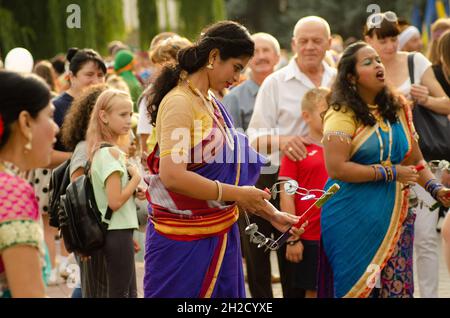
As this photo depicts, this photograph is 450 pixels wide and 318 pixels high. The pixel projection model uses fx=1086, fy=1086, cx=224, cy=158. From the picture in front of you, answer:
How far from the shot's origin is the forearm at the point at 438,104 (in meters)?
7.91

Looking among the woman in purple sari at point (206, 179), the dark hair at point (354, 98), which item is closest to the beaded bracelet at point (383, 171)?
the dark hair at point (354, 98)

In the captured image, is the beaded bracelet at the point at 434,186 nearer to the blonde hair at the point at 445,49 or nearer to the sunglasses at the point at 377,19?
the blonde hair at the point at 445,49

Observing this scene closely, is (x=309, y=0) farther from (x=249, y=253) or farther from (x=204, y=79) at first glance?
(x=204, y=79)

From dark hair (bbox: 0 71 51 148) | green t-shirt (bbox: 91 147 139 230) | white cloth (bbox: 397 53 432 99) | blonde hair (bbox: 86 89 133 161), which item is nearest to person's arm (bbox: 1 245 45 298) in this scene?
dark hair (bbox: 0 71 51 148)

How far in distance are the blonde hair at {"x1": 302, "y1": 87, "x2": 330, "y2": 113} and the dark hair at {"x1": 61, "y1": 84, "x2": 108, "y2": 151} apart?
53.2 inches

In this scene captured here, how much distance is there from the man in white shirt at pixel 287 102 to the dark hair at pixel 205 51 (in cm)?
216

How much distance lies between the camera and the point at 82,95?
7055 mm

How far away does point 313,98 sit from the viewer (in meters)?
7.25

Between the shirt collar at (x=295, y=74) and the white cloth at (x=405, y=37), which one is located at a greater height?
the white cloth at (x=405, y=37)

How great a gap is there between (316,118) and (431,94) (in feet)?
4.18

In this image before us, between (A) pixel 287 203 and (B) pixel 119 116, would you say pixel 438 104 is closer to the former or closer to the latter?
(A) pixel 287 203

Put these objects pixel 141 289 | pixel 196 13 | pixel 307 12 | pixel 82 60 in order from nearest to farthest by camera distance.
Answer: pixel 82 60, pixel 141 289, pixel 196 13, pixel 307 12

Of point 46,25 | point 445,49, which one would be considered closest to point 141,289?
point 445,49

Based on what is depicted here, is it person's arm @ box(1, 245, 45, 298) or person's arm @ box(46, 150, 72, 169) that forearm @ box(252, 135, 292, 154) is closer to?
person's arm @ box(46, 150, 72, 169)
